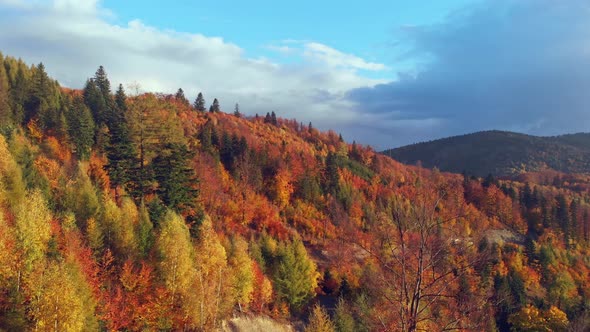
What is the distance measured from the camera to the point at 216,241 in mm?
49156

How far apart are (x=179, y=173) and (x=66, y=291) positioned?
29578 mm

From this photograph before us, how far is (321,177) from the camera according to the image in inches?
4449

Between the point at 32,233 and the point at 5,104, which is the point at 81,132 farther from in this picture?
the point at 32,233

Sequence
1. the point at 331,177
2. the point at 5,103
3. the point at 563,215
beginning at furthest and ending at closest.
Result: the point at 563,215 < the point at 331,177 < the point at 5,103

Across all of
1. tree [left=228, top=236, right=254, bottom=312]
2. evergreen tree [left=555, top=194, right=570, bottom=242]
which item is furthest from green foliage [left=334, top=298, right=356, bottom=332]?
evergreen tree [left=555, top=194, right=570, bottom=242]

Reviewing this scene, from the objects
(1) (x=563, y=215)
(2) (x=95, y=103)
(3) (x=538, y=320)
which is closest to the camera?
(3) (x=538, y=320)

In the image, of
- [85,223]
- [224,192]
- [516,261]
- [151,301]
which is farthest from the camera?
[516,261]

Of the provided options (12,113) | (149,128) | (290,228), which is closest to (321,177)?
(290,228)

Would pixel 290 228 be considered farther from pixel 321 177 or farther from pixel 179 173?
pixel 179 173

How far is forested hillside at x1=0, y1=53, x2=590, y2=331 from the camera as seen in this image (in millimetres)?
11289

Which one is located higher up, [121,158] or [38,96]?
[38,96]

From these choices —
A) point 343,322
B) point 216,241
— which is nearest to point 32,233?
point 216,241

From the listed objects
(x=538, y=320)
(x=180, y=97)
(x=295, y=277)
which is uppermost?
(x=180, y=97)

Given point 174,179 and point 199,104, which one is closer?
point 174,179
